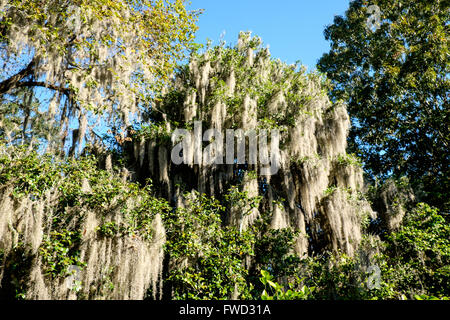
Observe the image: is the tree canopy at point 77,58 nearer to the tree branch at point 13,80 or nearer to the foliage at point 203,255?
the tree branch at point 13,80

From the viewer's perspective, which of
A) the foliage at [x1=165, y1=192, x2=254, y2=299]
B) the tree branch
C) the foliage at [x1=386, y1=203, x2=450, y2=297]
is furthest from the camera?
the tree branch

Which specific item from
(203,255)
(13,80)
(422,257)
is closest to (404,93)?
(422,257)

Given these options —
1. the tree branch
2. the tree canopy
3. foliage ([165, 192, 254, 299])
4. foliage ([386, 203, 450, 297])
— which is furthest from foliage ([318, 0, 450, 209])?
the tree branch

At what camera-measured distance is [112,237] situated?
5.83m

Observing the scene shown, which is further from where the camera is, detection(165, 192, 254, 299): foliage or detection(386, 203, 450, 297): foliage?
detection(386, 203, 450, 297): foliage

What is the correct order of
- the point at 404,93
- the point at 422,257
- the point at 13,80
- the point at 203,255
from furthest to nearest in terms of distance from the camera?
the point at 404,93 → the point at 13,80 → the point at 422,257 → the point at 203,255

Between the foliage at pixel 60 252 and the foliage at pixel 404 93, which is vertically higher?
the foliage at pixel 404 93

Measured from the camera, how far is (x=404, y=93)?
13227 millimetres

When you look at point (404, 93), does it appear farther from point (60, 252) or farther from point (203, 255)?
point (60, 252)

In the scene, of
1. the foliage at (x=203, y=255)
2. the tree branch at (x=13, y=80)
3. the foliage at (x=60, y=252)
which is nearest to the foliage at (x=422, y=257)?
the foliage at (x=203, y=255)

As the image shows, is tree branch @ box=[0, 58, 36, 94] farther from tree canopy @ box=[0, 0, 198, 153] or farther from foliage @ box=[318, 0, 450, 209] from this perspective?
foliage @ box=[318, 0, 450, 209]

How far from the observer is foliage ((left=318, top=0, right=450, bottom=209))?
12.4 m

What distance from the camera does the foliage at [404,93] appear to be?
12.4m
